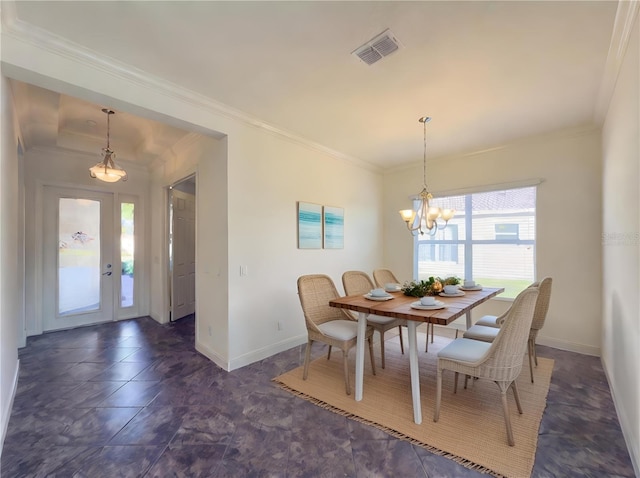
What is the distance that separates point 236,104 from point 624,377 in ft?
13.1

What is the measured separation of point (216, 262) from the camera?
323 cm

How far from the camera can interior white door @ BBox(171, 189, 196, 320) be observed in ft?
15.7

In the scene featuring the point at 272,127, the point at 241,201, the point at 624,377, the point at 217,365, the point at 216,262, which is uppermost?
the point at 272,127

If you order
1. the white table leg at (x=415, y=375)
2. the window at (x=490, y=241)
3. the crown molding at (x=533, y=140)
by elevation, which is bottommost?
the white table leg at (x=415, y=375)

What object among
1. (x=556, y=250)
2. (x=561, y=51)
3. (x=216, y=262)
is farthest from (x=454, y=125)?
(x=216, y=262)

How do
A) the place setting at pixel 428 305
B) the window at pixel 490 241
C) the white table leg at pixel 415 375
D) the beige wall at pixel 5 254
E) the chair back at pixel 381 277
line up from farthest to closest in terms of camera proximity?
the window at pixel 490 241, the chair back at pixel 381 277, the place setting at pixel 428 305, the white table leg at pixel 415 375, the beige wall at pixel 5 254

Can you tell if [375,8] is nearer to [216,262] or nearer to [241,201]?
[241,201]

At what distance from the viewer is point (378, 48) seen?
6.79ft

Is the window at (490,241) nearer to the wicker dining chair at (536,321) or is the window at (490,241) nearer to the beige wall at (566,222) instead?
the beige wall at (566,222)

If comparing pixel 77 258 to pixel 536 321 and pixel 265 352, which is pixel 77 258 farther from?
pixel 536 321

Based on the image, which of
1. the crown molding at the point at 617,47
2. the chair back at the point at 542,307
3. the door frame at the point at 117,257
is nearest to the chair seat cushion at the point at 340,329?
the chair back at the point at 542,307

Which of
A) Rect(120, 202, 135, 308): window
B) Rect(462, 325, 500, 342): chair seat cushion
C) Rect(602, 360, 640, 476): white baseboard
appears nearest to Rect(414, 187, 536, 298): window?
Rect(462, 325, 500, 342): chair seat cushion

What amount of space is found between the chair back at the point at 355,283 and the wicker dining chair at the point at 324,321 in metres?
0.26

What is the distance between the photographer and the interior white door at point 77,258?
429 centimetres
